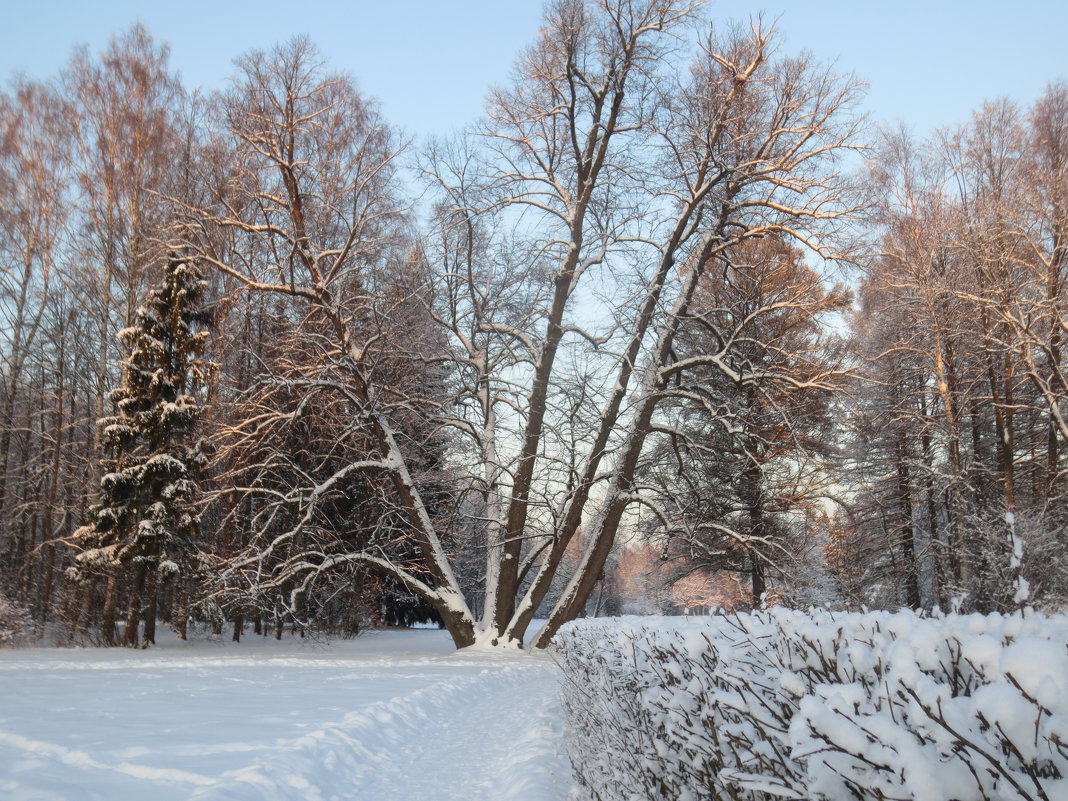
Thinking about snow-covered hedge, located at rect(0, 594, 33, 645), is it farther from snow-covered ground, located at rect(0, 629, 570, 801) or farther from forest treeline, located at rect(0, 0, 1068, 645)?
snow-covered ground, located at rect(0, 629, 570, 801)

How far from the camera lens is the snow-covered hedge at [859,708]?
105 centimetres

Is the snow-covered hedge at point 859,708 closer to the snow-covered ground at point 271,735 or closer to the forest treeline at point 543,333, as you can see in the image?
the snow-covered ground at point 271,735

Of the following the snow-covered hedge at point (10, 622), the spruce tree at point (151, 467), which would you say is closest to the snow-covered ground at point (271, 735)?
the snow-covered hedge at point (10, 622)

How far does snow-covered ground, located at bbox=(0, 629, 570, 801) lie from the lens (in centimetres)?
382

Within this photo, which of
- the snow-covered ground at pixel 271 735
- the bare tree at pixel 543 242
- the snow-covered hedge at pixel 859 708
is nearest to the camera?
the snow-covered hedge at pixel 859 708

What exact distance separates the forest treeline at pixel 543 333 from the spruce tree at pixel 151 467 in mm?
79

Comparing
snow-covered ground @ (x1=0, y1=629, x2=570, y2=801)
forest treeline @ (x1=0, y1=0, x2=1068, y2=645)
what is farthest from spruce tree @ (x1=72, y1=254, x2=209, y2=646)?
snow-covered ground @ (x1=0, y1=629, x2=570, y2=801)

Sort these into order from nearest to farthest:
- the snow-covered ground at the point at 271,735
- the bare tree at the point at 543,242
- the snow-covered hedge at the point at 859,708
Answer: the snow-covered hedge at the point at 859,708 < the snow-covered ground at the point at 271,735 < the bare tree at the point at 543,242

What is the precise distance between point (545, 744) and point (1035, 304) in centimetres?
1238

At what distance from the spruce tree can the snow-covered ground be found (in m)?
6.40

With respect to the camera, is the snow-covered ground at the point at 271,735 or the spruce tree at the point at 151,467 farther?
the spruce tree at the point at 151,467

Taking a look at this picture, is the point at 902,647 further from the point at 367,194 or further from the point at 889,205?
the point at 889,205

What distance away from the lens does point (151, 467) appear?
1630 cm

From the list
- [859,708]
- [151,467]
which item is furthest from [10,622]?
[859,708]
